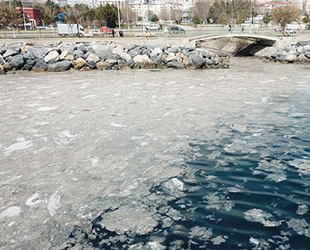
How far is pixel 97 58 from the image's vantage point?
845 inches

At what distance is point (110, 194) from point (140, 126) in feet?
10.7

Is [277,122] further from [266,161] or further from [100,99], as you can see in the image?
[100,99]

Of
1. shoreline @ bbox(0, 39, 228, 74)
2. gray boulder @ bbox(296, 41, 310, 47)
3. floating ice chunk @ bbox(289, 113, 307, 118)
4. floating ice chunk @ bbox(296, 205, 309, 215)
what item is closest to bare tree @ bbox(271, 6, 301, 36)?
gray boulder @ bbox(296, 41, 310, 47)

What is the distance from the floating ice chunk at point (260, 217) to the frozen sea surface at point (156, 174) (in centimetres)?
1

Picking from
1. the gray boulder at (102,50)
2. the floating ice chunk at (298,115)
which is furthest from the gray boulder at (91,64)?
the floating ice chunk at (298,115)

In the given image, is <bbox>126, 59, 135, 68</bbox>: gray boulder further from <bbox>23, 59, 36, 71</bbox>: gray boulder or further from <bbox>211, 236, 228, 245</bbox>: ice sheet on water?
<bbox>211, 236, 228, 245</bbox>: ice sheet on water

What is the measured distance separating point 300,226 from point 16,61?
66.5 feet

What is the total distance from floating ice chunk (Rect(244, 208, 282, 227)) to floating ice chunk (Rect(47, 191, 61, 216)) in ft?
8.21

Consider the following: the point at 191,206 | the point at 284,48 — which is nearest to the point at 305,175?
Result: the point at 191,206

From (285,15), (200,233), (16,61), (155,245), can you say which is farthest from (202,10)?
(155,245)

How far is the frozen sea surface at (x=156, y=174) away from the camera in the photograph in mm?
3777

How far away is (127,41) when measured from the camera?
2611 cm

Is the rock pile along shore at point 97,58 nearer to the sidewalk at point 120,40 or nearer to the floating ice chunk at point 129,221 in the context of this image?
the sidewalk at point 120,40

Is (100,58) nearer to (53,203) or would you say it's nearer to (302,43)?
(302,43)
